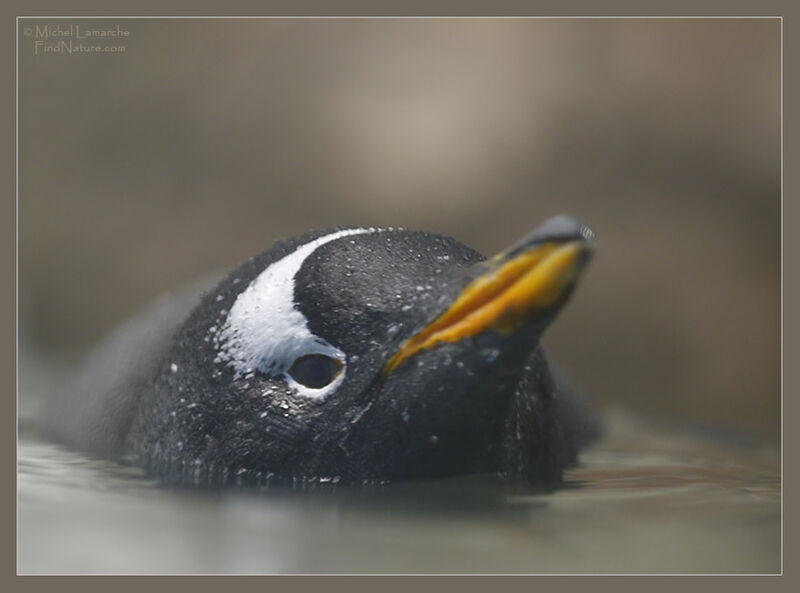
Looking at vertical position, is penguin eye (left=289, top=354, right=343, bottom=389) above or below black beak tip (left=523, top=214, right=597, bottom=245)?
below

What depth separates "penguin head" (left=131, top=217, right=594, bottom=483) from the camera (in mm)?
2090

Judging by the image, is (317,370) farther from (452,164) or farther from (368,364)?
(452,164)

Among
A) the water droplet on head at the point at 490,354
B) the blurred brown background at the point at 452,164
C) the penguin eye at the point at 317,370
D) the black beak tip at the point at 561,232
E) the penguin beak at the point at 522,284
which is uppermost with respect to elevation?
the blurred brown background at the point at 452,164

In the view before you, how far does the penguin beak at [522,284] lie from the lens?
199 centimetres

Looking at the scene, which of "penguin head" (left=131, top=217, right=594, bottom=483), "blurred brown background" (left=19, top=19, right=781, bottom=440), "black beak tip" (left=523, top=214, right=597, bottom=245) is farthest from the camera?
"blurred brown background" (left=19, top=19, right=781, bottom=440)

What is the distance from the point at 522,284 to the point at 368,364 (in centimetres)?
36

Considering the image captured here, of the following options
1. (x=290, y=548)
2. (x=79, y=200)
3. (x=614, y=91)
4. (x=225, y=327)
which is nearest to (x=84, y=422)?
(x=79, y=200)

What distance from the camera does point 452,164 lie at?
3811 mm

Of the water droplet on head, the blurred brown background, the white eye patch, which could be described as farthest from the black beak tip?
the blurred brown background

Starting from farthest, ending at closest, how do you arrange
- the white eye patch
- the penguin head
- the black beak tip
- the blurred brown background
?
the blurred brown background → the white eye patch → the penguin head → the black beak tip

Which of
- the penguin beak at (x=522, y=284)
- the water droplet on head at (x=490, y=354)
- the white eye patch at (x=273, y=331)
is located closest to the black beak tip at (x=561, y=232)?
the penguin beak at (x=522, y=284)

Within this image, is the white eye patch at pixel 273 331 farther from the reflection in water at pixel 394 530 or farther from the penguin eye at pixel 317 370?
the reflection in water at pixel 394 530

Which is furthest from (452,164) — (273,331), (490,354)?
(490,354)

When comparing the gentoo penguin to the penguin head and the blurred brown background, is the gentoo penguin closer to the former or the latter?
the penguin head
